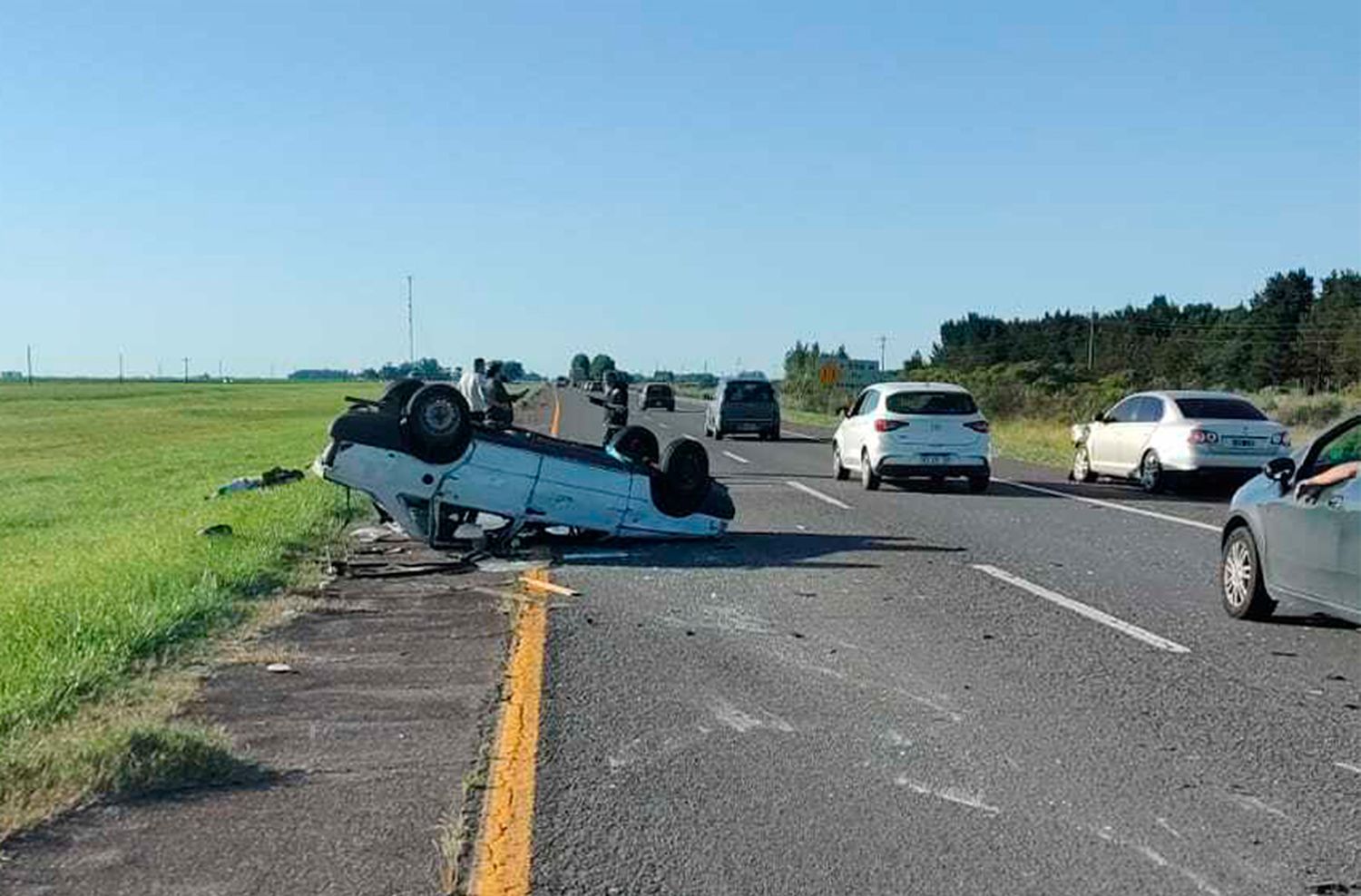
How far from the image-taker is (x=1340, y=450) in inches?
363

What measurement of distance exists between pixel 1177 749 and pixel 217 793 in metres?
4.07

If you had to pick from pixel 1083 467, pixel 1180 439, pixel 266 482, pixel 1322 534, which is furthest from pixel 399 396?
pixel 1083 467

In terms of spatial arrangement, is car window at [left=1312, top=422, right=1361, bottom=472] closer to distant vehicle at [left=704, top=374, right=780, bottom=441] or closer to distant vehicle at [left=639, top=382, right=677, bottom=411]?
distant vehicle at [left=704, top=374, right=780, bottom=441]

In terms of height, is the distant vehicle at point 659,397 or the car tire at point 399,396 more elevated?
the car tire at point 399,396

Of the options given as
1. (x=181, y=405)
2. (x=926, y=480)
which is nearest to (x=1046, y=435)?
(x=926, y=480)

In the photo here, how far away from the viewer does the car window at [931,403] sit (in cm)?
2014

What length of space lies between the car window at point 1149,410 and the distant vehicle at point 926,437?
113 inches

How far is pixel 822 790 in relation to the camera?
556 cm

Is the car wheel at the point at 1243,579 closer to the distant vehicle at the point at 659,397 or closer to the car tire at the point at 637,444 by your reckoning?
the car tire at the point at 637,444

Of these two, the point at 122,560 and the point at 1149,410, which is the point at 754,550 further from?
the point at 1149,410

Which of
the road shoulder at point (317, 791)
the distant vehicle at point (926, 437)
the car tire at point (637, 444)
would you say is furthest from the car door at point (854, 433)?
the road shoulder at point (317, 791)

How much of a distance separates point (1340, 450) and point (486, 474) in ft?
22.3

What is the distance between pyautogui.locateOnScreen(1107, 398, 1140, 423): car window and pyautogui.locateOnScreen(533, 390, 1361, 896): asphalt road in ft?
32.7

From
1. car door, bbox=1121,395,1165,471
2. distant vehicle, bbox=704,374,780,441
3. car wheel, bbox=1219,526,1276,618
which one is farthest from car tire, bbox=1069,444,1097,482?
distant vehicle, bbox=704,374,780,441
